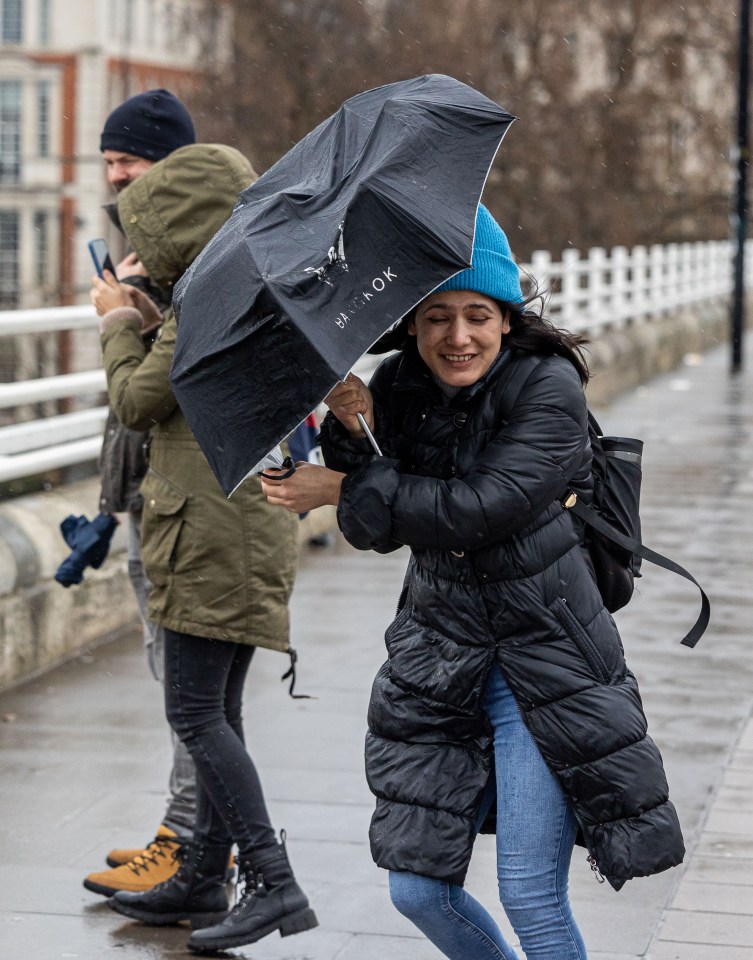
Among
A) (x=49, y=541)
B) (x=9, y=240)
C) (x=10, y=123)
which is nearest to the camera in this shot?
(x=49, y=541)

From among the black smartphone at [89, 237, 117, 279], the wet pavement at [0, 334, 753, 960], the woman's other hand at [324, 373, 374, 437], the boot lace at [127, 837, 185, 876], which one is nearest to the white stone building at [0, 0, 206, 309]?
the wet pavement at [0, 334, 753, 960]

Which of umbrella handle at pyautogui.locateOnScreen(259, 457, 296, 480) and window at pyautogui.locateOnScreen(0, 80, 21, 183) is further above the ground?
umbrella handle at pyautogui.locateOnScreen(259, 457, 296, 480)

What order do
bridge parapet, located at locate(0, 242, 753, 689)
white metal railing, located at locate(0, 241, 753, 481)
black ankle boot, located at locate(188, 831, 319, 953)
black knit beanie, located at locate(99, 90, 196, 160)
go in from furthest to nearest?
white metal railing, located at locate(0, 241, 753, 481), bridge parapet, located at locate(0, 242, 753, 689), black knit beanie, located at locate(99, 90, 196, 160), black ankle boot, located at locate(188, 831, 319, 953)

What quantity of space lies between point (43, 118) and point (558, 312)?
61.1 meters

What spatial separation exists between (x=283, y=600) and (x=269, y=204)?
1.42 meters

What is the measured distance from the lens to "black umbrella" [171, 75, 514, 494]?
3215 millimetres

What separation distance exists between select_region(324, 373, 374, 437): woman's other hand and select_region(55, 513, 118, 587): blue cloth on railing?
169 centimetres

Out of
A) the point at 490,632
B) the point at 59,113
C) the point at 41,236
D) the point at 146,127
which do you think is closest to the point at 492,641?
the point at 490,632

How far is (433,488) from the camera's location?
3.32m

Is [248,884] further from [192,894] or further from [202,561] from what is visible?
[202,561]

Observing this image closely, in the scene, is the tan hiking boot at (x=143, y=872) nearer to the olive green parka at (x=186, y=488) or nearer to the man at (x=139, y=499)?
the man at (x=139, y=499)

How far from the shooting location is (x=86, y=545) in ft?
16.5

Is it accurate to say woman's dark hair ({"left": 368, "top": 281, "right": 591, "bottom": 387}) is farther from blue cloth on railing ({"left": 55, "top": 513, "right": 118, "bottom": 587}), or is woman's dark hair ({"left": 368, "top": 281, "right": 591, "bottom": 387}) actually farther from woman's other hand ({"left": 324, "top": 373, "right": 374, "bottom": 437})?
blue cloth on railing ({"left": 55, "top": 513, "right": 118, "bottom": 587})

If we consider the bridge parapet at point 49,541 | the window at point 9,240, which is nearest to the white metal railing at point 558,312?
the bridge parapet at point 49,541
